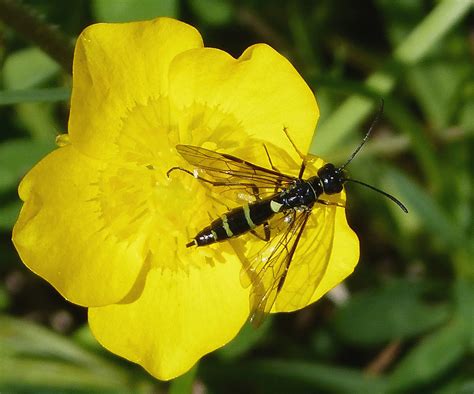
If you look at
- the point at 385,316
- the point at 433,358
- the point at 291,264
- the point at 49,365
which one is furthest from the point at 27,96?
the point at 433,358

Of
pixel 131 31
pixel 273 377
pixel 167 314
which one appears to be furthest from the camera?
pixel 273 377

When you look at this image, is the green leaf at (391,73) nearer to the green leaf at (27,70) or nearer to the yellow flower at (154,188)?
the yellow flower at (154,188)

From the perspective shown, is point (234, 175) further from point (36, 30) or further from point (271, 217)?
point (36, 30)

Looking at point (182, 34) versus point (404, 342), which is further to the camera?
point (404, 342)

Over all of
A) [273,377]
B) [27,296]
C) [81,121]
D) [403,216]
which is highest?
[81,121]

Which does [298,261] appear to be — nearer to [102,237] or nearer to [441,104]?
[102,237]

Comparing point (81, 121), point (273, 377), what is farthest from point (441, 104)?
point (81, 121)

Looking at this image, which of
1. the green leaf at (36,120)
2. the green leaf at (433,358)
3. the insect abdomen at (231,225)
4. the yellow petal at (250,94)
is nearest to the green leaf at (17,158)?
A: the green leaf at (36,120)

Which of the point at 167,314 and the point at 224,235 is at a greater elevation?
the point at 224,235
